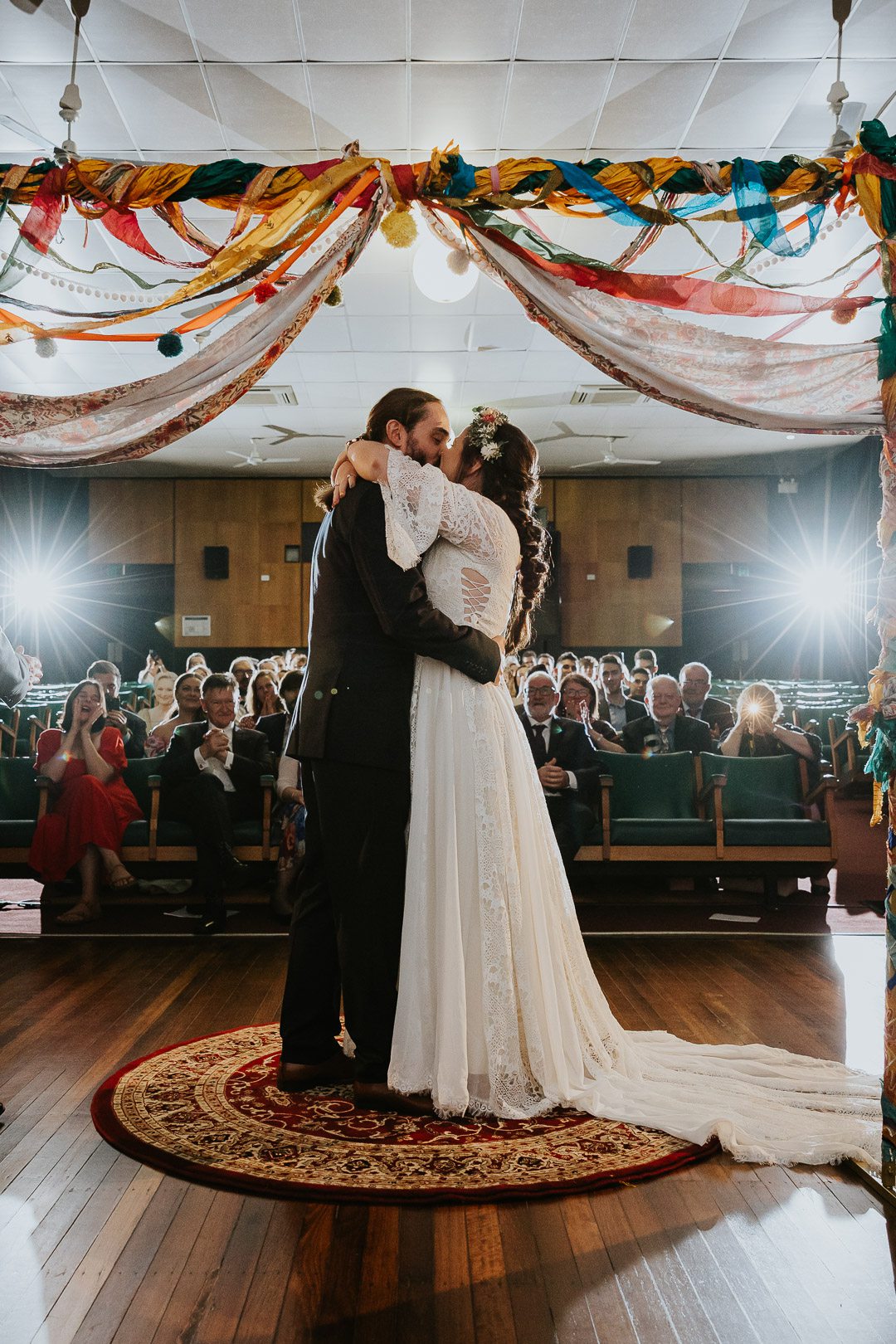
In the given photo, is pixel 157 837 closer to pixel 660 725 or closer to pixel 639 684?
pixel 660 725

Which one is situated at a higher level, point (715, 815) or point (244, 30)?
point (244, 30)

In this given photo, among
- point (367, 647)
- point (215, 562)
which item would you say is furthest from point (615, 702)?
point (215, 562)

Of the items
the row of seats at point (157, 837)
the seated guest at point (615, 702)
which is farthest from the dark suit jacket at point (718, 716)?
the row of seats at point (157, 837)

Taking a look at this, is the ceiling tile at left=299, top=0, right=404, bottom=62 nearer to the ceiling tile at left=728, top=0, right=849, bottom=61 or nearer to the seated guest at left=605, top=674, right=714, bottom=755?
the ceiling tile at left=728, top=0, right=849, bottom=61

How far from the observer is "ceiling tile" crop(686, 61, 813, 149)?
4.46 metres

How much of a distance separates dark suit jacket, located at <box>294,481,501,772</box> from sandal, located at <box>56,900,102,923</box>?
8.33 feet

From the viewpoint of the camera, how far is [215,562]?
13070mm

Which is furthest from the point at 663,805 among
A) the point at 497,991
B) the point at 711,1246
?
the point at 711,1246

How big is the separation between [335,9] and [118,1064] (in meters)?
3.68

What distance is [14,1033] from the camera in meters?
3.08

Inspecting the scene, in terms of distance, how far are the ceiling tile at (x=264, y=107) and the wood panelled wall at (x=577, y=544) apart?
8006 mm

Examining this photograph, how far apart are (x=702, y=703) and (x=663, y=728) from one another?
0.68 m

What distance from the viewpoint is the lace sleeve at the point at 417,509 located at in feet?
8.21

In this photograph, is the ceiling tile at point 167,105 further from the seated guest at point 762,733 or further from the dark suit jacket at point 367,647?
the seated guest at point 762,733
